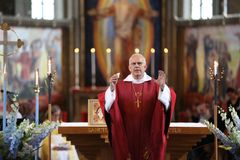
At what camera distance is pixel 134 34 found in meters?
15.1

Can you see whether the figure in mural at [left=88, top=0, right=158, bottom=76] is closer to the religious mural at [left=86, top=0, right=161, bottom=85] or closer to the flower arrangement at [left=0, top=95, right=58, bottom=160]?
the religious mural at [left=86, top=0, right=161, bottom=85]

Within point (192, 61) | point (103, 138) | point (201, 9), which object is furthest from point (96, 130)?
point (201, 9)

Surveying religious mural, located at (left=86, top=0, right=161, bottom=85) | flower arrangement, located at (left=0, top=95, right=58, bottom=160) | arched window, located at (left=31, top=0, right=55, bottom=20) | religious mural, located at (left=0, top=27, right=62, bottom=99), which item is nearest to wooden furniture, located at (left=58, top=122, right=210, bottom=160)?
flower arrangement, located at (left=0, top=95, right=58, bottom=160)

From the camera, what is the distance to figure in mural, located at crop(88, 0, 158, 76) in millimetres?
15039

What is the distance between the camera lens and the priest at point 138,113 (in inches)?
227

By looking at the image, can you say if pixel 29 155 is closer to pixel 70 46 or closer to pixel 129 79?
pixel 129 79

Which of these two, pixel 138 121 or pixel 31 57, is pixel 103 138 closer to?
pixel 138 121

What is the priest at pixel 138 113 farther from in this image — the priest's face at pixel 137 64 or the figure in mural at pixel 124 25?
the figure in mural at pixel 124 25

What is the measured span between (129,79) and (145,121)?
0.45 metres

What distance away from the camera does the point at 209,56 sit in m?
14.3

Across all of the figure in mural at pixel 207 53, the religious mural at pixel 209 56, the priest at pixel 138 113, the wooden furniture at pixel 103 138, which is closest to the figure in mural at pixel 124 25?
the religious mural at pixel 209 56

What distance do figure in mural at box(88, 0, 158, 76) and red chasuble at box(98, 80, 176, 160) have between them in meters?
8.98

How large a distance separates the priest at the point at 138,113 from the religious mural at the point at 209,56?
781cm

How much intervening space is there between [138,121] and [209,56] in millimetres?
8675
